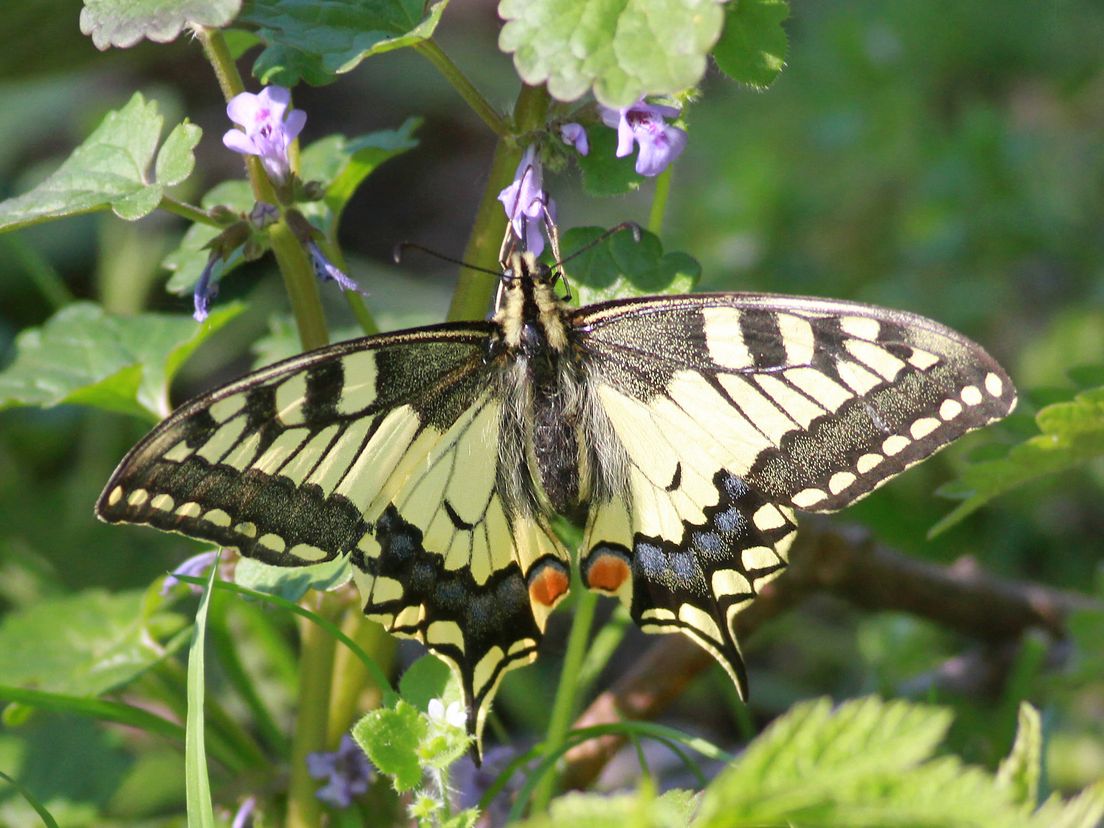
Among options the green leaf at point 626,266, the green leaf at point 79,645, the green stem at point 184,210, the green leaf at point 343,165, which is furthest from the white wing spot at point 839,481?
the green leaf at point 79,645

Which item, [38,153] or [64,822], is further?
[38,153]

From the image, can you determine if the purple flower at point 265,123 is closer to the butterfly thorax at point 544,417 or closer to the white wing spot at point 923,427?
the butterfly thorax at point 544,417

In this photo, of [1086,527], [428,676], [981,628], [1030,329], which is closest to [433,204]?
[1030,329]

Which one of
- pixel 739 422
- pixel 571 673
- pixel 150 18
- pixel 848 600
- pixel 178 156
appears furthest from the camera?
pixel 848 600

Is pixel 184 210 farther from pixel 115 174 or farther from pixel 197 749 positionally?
pixel 197 749

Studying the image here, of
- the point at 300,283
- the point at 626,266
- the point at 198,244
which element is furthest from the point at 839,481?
the point at 198,244

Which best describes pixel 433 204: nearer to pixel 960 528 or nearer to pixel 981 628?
pixel 960 528
